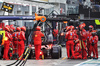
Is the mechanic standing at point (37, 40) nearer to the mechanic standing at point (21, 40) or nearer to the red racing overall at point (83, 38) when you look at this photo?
the mechanic standing at point (21, 40)

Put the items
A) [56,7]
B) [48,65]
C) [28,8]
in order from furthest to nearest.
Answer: [56,7] < [28,8] < [48,65]

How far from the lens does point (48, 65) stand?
1644cm

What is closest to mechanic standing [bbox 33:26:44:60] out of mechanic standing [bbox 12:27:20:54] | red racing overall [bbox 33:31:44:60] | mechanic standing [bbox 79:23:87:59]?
red racing overall [bbox 33:31:44:60]

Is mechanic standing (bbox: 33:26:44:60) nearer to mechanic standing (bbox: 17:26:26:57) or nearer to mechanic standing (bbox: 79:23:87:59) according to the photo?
mechanic standing (bbox: 17:26:26:57)

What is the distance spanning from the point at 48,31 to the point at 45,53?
6817 millimetres

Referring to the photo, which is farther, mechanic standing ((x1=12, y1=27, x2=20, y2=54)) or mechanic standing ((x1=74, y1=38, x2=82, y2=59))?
mechanic standing ((x1=74, y1=38, x2=82, y2=59))

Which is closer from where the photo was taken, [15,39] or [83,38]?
[15,39]

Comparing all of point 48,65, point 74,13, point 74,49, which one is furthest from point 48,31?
point 74,13

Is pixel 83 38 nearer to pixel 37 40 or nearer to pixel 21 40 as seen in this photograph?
pixel 37 40

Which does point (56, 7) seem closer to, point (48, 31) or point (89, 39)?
point (48, 31)

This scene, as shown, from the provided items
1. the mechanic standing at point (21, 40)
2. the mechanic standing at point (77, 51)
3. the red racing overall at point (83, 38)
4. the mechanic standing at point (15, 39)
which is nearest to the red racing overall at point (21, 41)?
the mechanic standing at point (21, 40)

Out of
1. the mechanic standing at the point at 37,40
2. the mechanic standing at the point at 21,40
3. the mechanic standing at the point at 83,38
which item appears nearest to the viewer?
the mechanic standing at the point at 21,40

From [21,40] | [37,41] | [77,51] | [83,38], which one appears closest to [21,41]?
[21,40]

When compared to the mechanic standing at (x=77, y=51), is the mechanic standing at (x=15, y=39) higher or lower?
higher
